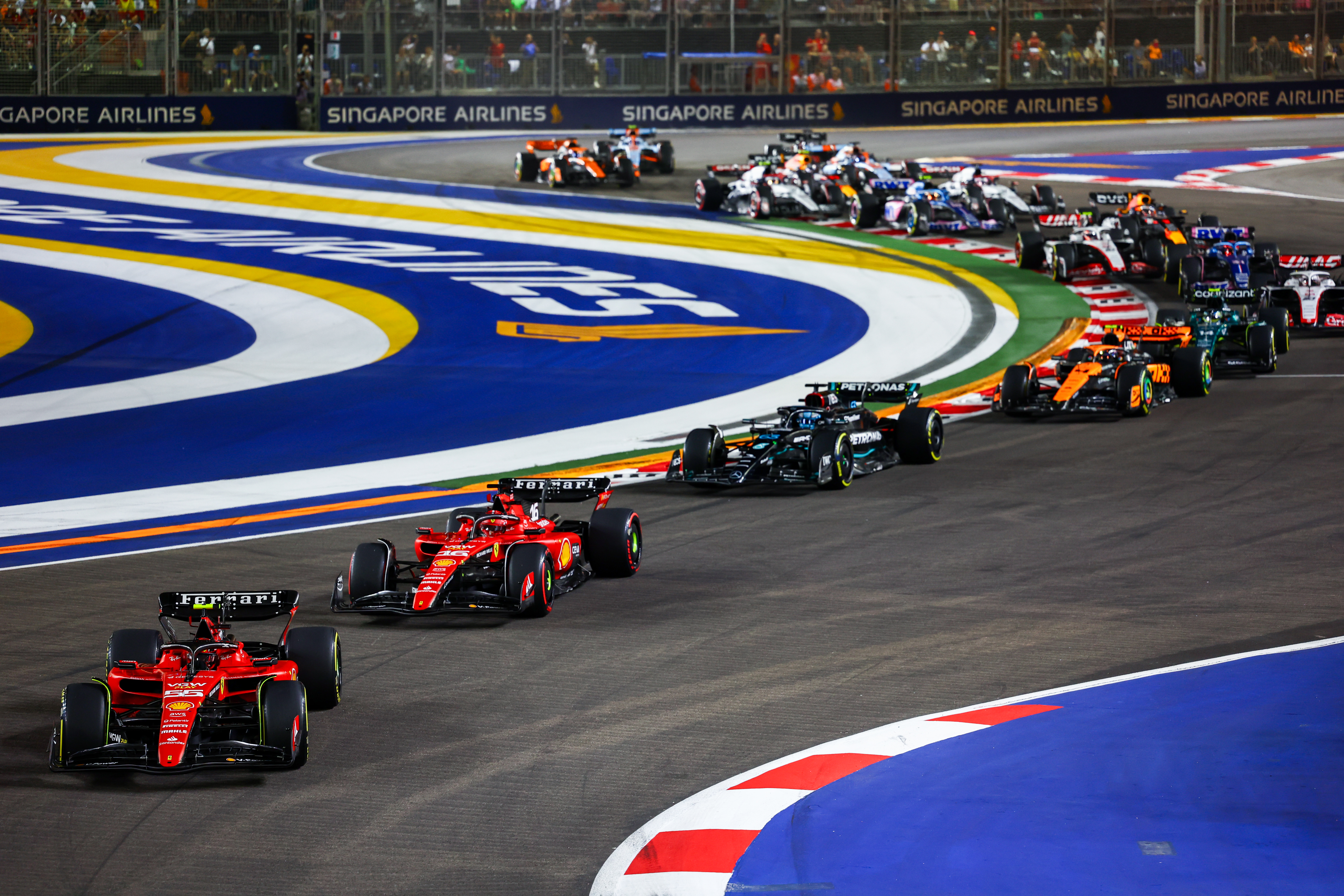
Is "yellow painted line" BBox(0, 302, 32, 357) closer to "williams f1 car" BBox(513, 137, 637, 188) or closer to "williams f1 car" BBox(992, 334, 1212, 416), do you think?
"williams f1 car" BBox(992, 334, 1212, 416)

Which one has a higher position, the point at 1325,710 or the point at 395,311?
the point at 395,311

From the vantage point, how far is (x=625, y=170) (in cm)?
3866

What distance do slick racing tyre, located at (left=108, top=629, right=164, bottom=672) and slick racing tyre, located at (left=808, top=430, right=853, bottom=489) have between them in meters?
7.29

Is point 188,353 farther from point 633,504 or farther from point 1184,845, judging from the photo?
point 1184,845

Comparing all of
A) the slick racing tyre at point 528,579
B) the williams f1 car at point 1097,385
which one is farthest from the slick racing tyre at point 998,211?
the slick racing tyre at point 528,579

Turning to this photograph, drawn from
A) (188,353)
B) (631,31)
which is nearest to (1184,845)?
(188,353)

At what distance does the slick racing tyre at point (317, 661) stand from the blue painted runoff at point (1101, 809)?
111 inches

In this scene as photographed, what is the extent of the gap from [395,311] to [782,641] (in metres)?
16.5

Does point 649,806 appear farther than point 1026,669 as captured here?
No

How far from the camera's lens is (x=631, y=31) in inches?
2019

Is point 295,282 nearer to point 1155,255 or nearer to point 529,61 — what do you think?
point 1155,255

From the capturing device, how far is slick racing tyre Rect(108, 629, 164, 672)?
8.84 meters

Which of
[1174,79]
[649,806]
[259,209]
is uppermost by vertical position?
[1174,79]

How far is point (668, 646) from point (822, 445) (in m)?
5.30
